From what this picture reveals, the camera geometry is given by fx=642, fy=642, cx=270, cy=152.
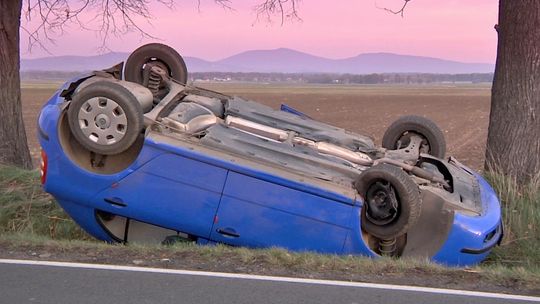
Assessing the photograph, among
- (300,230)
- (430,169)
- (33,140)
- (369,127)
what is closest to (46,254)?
(300,230)

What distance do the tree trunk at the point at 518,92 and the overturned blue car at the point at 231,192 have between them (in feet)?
8.04

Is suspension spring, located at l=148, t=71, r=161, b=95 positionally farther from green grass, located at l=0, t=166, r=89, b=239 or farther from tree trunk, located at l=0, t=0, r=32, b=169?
tree trunk, located at l=0, t=0, r=32, b=169

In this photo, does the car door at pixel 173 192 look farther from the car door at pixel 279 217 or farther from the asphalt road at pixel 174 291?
the asphalt road at pixel 174 291

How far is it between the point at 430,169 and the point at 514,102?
243cm

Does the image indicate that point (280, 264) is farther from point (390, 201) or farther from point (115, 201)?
point (115, 201)

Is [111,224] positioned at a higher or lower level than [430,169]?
lower

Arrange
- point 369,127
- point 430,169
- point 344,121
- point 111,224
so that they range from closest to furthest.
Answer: point 111,224 < point 430,169 < point 369,127 < point 344,121

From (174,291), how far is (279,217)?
132 centimetres

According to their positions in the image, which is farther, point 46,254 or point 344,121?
point 344,121

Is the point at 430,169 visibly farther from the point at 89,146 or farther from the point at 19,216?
A: the point at 19,216

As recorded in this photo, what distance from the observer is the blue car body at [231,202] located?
5715 mm

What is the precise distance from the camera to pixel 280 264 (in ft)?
18.0

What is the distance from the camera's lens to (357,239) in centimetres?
577

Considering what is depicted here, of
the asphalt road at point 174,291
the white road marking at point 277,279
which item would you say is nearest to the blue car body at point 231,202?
the white road marking at point 277,279
